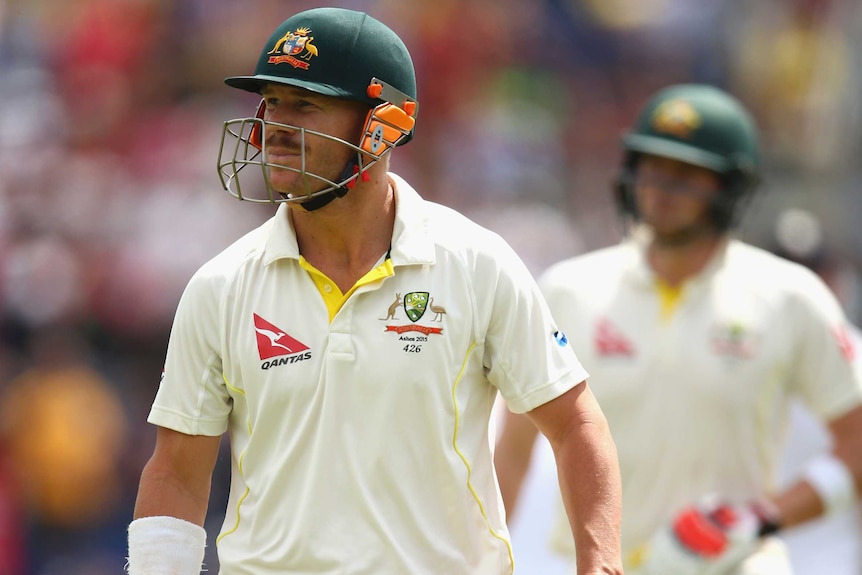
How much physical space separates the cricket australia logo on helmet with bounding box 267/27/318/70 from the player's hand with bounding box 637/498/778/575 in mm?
2632

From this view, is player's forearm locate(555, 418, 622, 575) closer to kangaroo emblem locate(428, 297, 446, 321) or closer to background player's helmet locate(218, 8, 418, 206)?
kangaroo emblem locate(428, 297, 446, 321)

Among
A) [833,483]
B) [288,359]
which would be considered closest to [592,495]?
[288,359]

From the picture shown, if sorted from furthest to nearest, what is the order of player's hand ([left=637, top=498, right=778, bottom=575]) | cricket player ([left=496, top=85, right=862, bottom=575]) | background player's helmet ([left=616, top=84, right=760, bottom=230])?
1. background player's helmet ([left=616, top=84, right=760, bottom=230])
2. cricket player ([left=496, top=85, right=862, bottom=575])
3. player's hand ([left=637, top=498, right=778, bottom=575])

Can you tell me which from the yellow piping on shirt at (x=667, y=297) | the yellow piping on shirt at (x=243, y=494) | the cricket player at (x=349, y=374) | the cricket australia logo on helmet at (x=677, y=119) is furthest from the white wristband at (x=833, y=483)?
the yellow piping on shirt at (x=243, y=494)

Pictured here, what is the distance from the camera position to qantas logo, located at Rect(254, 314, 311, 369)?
3.51 metres

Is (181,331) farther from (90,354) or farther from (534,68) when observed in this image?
(534,68)

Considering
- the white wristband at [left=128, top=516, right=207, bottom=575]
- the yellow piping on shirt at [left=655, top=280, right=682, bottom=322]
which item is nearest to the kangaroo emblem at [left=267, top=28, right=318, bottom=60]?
the white wristband at [left=128, top=516, right=207, bottom=575]

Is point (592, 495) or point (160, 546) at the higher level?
point (592, 495)

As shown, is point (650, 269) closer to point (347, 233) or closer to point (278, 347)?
point (347, 233)

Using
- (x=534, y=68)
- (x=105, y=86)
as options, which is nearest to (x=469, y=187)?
(x=534, y=68)

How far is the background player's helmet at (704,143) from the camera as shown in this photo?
20.3 feet

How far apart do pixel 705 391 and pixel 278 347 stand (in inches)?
97.2

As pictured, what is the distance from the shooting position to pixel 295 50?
356cm

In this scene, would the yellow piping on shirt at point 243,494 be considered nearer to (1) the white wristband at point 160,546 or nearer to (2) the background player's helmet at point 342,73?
(1) the white wristband at point 160,546
